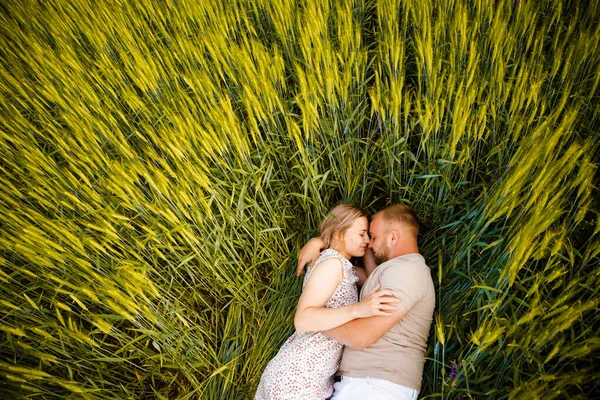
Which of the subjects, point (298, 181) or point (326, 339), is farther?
point (298, 181)

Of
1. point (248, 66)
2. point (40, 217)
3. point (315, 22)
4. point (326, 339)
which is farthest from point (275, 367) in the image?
point (315, 22)

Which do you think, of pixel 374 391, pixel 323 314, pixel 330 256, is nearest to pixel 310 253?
pixel 330 256

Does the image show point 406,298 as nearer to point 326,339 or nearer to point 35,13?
point 326,339

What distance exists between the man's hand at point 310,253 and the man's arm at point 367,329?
31cm

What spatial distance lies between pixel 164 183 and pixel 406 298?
3.09ft

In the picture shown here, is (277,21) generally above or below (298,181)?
above

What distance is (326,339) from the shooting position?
4.49 feet

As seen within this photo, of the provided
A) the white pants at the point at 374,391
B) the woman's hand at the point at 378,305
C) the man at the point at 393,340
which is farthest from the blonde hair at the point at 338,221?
the white pants at the point at 374,391

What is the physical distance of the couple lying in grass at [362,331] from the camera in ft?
4.04

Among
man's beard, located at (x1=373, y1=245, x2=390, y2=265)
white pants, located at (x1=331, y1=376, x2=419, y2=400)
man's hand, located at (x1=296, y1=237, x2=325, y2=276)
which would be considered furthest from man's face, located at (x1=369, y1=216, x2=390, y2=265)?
white pants, located at (x1=331, y1=376, x2=419, y2=400)

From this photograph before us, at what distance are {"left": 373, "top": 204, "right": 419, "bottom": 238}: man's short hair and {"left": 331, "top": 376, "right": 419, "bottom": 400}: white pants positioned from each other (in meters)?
0.57

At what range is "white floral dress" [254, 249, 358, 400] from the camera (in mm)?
1275

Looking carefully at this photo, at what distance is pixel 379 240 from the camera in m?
1.50

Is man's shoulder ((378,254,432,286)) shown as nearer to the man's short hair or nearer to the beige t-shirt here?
the beige t-shirt
